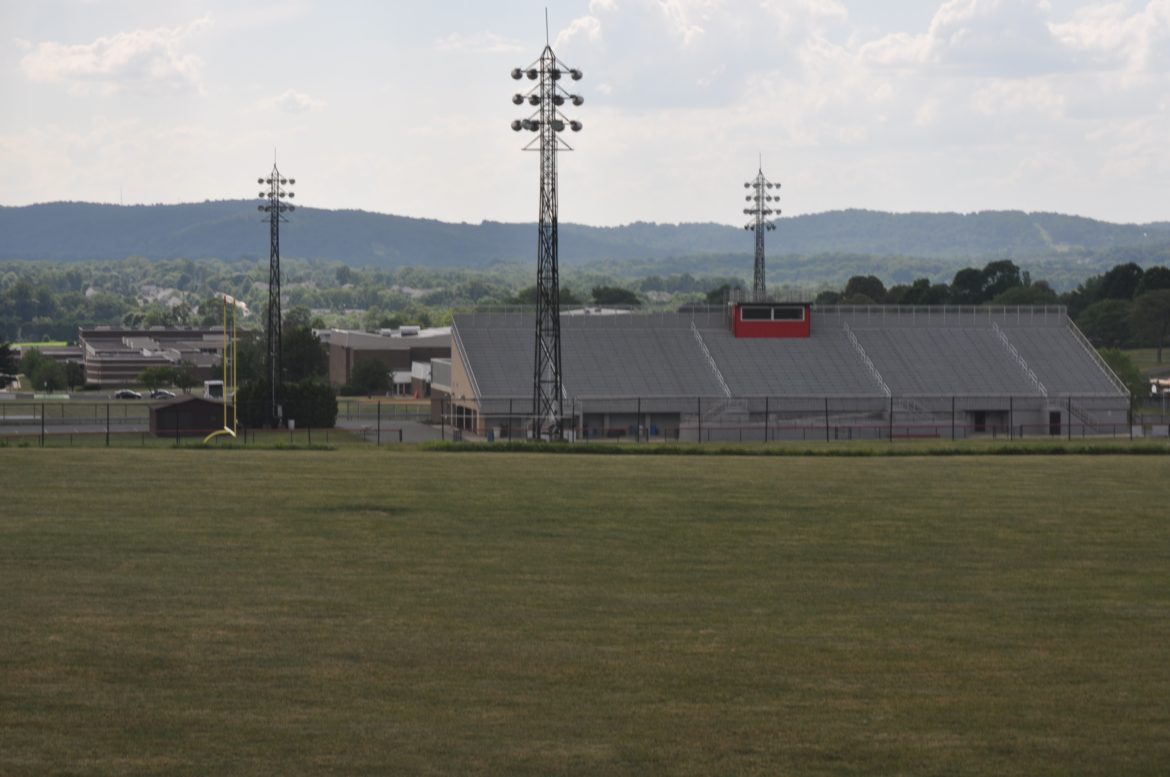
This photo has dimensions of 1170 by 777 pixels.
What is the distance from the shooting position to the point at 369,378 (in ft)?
420

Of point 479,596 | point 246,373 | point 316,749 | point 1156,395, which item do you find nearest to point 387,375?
point 246,373

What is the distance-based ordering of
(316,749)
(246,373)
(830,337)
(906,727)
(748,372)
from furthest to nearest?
1. (246,373)
2. (830,337)
3. (748,372)
4. (906,727)
5. (316,749)

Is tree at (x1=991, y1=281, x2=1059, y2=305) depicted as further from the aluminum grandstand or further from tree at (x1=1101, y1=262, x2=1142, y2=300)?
the aluminum grandstand

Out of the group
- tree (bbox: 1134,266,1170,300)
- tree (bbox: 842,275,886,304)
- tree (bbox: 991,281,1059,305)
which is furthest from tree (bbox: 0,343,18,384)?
tree (bbox: 1134,266,1170,300)

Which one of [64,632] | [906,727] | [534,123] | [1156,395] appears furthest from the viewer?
[1156,395]

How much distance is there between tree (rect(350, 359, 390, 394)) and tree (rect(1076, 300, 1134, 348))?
6698cm

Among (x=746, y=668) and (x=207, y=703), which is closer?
(x=207, y=703)

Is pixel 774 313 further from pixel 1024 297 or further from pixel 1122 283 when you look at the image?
pixel 1122 283

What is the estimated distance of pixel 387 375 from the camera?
5069 inches

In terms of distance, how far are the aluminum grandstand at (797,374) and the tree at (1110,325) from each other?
58.6 meters

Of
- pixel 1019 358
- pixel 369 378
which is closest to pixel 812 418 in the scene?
pixel 1019 358

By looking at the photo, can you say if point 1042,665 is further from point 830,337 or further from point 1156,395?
point 1156,395

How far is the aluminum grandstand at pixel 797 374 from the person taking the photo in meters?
76.3

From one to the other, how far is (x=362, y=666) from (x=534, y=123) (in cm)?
4440
